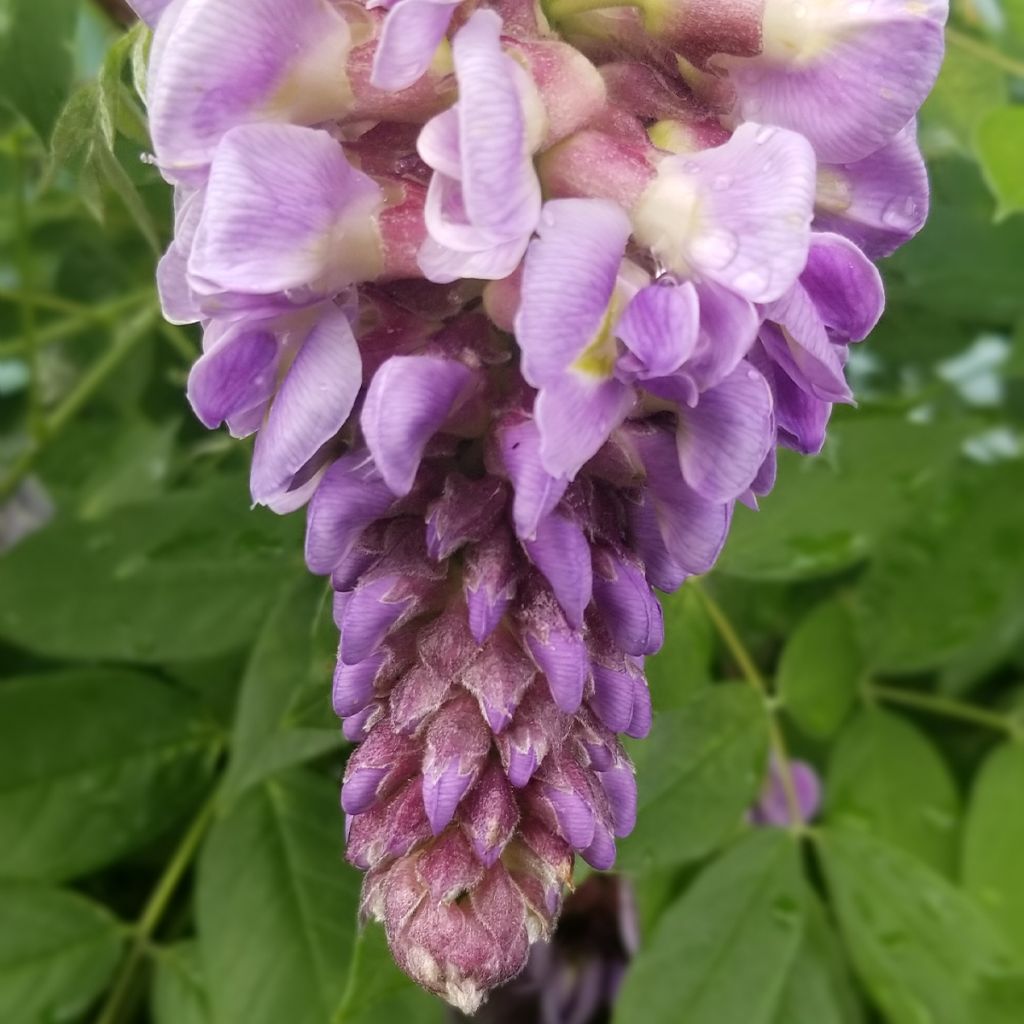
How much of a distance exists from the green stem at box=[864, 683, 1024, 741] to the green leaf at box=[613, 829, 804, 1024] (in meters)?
0.22

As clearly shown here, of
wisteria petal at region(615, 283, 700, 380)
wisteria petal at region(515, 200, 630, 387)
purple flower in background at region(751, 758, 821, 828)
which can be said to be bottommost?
purple flower in background at region(751, 758, 821, 828)

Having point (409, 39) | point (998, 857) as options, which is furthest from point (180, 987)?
point (409, 39)

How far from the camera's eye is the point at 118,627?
2.62ft

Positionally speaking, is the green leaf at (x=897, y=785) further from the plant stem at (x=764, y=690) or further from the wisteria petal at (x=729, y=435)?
the wisteria petal at (x=729, y=435)

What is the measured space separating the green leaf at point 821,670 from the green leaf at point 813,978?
127 mm

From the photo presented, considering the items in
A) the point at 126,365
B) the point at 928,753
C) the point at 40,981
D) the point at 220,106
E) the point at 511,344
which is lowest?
the point at 928,753

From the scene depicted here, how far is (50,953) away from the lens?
32.8 inches

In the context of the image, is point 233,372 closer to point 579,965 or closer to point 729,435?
point 729,435

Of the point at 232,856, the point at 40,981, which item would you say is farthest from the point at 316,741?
the point at 40,981

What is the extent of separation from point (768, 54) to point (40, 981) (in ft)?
2.51

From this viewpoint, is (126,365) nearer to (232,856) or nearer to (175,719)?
(175,719)

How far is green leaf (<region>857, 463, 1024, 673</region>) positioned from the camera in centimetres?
96

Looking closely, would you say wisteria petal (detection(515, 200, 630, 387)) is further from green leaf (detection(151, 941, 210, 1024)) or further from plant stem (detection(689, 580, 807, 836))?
green leaf (detection(151, 941, 210, 1024))

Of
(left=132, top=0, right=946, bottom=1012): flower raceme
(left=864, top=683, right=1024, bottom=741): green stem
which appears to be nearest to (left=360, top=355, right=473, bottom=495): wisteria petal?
(left=132, top=0, right=946, bottom=1012): flower raceme
